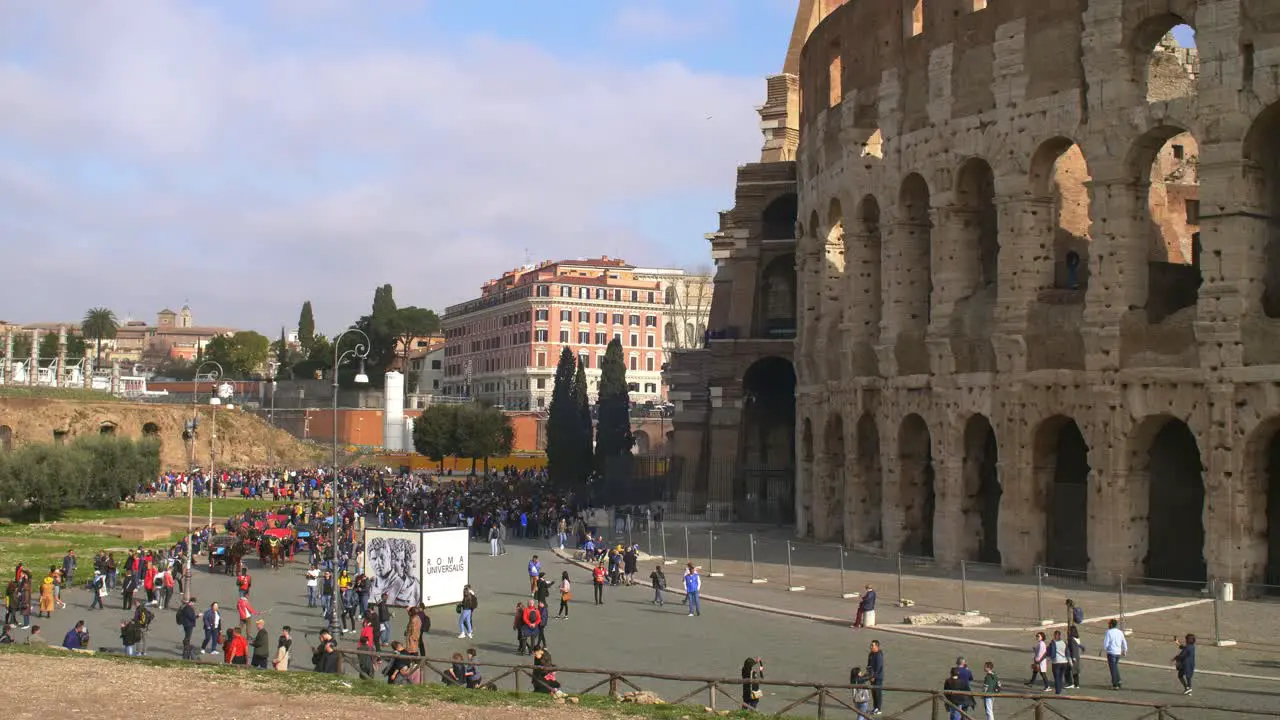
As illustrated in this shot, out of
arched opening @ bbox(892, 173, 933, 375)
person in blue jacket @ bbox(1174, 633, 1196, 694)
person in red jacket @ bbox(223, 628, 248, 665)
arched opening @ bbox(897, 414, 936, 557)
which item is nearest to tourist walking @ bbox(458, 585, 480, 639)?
person in red jacket @ bbox(223, 628, 248, 665)

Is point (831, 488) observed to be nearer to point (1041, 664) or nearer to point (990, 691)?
point (1041, 664)

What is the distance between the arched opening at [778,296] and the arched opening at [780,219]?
1174mm

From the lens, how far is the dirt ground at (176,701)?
55.5 feet

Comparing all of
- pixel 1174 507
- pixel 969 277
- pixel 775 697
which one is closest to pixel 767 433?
pixel 969 277

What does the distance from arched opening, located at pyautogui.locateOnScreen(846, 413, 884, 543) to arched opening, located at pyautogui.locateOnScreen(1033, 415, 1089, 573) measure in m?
7.14

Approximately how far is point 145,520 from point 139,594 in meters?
20.2

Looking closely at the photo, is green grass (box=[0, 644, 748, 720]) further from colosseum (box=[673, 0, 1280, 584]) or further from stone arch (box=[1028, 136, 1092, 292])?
stone arch (box=[1028, 136, 1092, 292])

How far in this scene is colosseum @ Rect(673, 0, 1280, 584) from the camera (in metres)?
28.5

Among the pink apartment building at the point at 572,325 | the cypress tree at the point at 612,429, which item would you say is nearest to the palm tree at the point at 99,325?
the pink apartment building at the point at 572,325

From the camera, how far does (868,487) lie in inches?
1596

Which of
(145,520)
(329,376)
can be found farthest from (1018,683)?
(329,376)

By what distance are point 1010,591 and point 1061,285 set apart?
9592 millimetres

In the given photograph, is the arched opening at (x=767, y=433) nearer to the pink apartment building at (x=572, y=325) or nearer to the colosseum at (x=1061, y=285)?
the colosseum at (x=1061, y=285)

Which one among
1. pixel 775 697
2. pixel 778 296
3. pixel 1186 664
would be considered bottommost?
pixel 775 697
